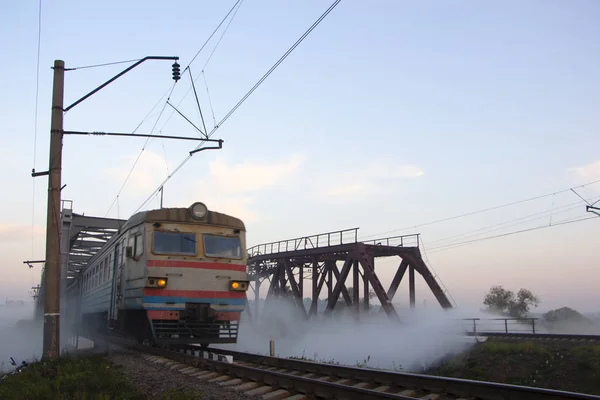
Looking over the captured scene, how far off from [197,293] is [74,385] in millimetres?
4187

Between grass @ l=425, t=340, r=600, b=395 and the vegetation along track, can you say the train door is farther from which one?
grass @ l=425, t=340, r=600, b=395

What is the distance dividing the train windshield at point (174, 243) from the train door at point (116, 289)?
2.35m

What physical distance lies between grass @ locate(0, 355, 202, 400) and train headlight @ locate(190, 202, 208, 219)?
3944 millimetres

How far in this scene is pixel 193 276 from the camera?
41.6 feet

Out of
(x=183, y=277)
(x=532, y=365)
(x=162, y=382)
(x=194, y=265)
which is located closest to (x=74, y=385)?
(x=162, y=382)

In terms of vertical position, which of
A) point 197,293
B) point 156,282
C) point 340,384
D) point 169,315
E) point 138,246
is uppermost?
point 138,246

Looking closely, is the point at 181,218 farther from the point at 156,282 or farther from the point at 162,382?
the point at 162,382

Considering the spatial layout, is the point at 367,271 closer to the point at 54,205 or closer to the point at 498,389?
the point at 54,205

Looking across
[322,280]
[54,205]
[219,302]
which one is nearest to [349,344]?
[322,280]

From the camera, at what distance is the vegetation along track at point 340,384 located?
263 inches

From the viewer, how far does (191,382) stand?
29.7 ft

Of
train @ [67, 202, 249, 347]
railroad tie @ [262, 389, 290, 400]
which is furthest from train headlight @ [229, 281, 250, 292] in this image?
railroad tie @ [262, 389, 290, 400]

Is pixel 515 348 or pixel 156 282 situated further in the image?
pixel 515 348

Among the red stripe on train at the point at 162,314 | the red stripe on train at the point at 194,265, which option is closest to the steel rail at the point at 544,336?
the red stripe on train at the point at 194,265
